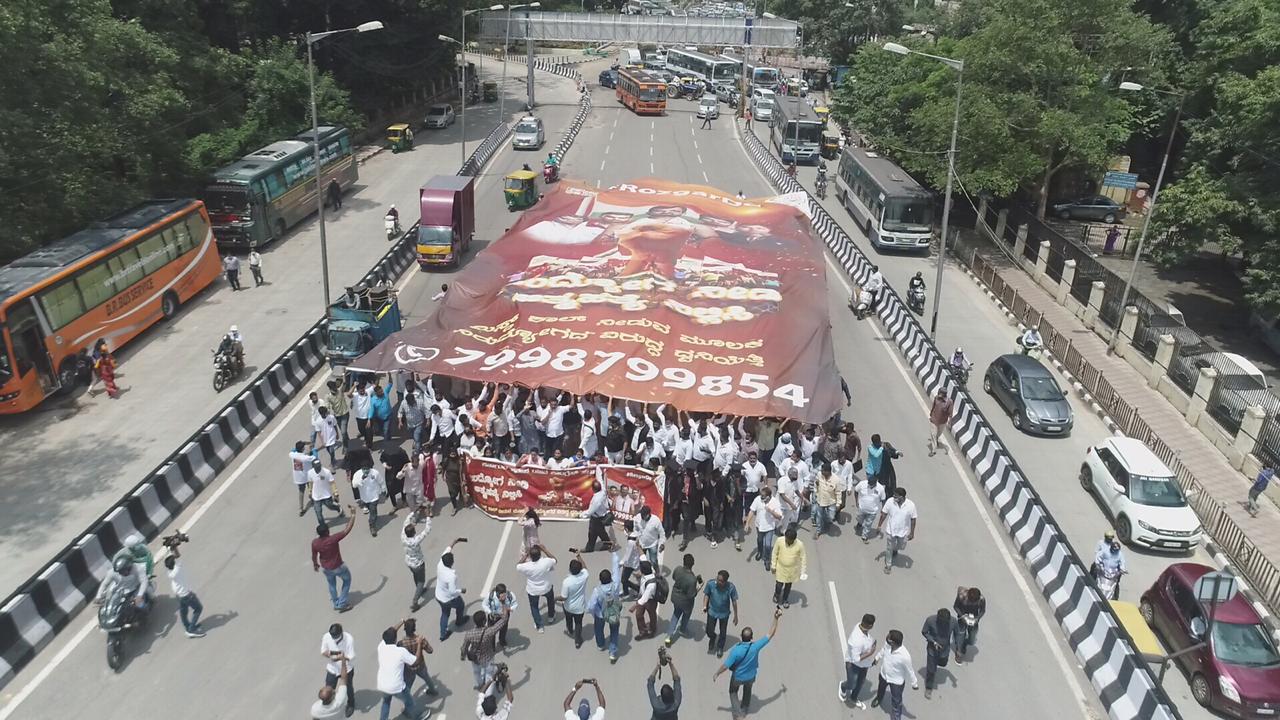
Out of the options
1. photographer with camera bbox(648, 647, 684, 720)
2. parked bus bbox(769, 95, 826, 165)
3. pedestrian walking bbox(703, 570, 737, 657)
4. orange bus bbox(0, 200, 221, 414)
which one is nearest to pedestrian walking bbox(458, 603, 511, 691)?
photographer with camera bbox(648, 647, 684, 720)

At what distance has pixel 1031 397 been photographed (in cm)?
2373

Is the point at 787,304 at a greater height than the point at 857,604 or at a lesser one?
greater

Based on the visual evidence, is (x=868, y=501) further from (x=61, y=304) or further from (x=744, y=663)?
(x=61, y=304)

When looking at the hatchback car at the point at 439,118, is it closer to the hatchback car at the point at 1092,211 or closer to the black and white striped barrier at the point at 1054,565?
the hatchback car at the point at 1092,211

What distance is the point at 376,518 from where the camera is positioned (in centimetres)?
1695

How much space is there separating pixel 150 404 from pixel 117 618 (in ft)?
37.7

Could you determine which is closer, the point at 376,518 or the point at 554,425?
the point at 376,518

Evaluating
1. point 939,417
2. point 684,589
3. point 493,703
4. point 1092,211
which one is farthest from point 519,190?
point 493,703

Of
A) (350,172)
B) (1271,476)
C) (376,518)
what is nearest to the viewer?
(376,518)

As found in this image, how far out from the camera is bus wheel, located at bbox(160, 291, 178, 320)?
27.5 m

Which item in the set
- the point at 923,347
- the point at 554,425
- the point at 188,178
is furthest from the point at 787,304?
the point at 188,178

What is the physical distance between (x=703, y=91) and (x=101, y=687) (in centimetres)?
7841

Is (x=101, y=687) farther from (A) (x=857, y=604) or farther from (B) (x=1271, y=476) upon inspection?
(B) (x=1271, y=476)

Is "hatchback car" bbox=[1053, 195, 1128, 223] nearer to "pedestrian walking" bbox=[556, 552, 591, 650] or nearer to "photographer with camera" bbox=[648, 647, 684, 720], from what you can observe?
"pedestrian walking" bbox=[556, 552, 591, 650]
